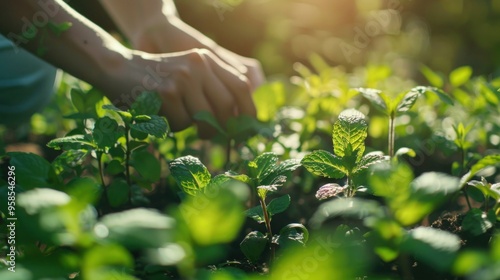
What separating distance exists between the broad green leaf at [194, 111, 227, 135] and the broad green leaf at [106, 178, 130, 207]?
0.30 meters

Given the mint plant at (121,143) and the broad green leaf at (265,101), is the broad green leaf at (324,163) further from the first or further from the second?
the broad green leaf at (265,101)

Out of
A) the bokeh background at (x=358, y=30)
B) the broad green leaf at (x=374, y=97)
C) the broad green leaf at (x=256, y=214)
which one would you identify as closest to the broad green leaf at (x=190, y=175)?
the broad green leaf at (x=256, y=214)

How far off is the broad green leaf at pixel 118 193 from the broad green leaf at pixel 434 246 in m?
0.71

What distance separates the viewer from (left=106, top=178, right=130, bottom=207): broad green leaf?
49.2 inches

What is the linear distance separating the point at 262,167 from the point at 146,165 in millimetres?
339

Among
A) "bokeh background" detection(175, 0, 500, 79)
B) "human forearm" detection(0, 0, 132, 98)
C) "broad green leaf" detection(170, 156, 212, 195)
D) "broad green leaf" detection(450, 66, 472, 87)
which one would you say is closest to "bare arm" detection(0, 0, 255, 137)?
"human forearm" detection(0, 0, 132, 98)

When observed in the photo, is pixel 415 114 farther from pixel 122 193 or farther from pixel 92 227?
pixel 92 227

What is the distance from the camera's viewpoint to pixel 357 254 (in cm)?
60

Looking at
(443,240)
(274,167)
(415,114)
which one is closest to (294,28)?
(415,114)

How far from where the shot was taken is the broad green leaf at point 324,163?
1.00 m

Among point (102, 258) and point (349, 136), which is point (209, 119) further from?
point (102, 258)

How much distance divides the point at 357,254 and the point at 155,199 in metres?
0.96

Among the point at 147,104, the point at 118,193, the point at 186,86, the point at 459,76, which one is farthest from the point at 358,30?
the point at 118,193

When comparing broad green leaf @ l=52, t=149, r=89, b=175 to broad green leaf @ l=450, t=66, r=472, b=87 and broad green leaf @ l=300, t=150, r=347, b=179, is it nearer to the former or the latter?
broad green leaf @ l=300, t=150, r=347, b=179
